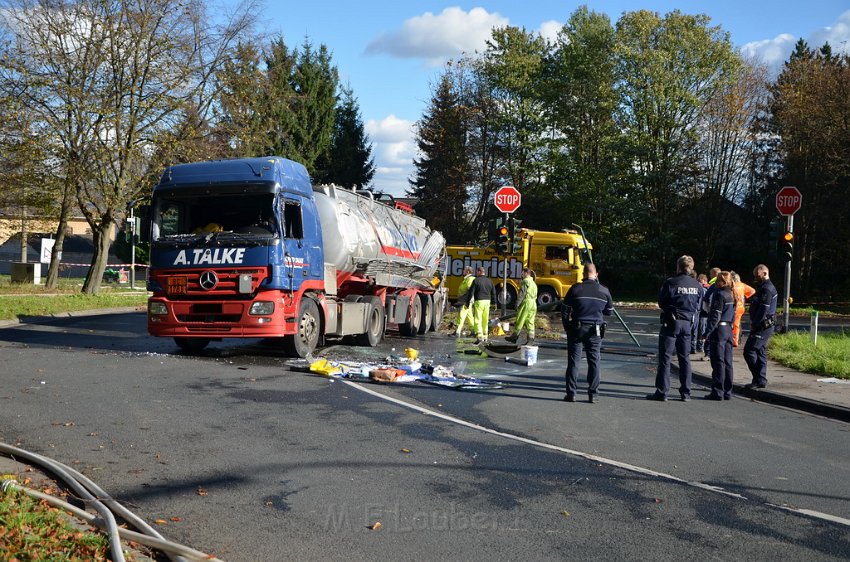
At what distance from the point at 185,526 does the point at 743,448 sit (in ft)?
18.1

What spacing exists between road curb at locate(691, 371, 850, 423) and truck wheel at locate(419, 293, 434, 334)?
10.7m

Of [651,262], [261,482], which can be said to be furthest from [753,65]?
[261,482]

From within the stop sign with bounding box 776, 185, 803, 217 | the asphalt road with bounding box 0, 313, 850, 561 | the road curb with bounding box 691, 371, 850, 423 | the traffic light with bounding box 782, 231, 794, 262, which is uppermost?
the stop sign with bounding box 776, 185, 803, 217

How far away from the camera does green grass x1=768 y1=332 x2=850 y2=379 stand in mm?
13705

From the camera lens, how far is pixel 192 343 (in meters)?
15.0

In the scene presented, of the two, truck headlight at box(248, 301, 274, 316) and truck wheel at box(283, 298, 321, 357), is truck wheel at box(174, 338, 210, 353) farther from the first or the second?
truck headlight at box(248, 301, 274, 316)

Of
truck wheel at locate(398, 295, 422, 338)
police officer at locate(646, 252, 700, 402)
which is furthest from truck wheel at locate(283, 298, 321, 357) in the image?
police officer at locate(646, 252, 700, 402)

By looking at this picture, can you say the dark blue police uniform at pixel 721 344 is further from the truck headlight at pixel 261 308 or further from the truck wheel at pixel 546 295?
the truck wheel at pixel 546 295

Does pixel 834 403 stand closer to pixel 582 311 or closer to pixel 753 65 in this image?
pixel 582 311

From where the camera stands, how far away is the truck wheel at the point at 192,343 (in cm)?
1485

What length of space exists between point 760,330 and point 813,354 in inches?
156

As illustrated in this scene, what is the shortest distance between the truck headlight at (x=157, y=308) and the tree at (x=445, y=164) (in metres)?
40.7

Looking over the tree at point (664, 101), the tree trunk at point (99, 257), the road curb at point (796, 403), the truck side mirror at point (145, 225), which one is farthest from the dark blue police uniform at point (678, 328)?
the tree at point (664, 101)

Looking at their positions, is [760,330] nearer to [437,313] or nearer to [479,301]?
[479,301]
